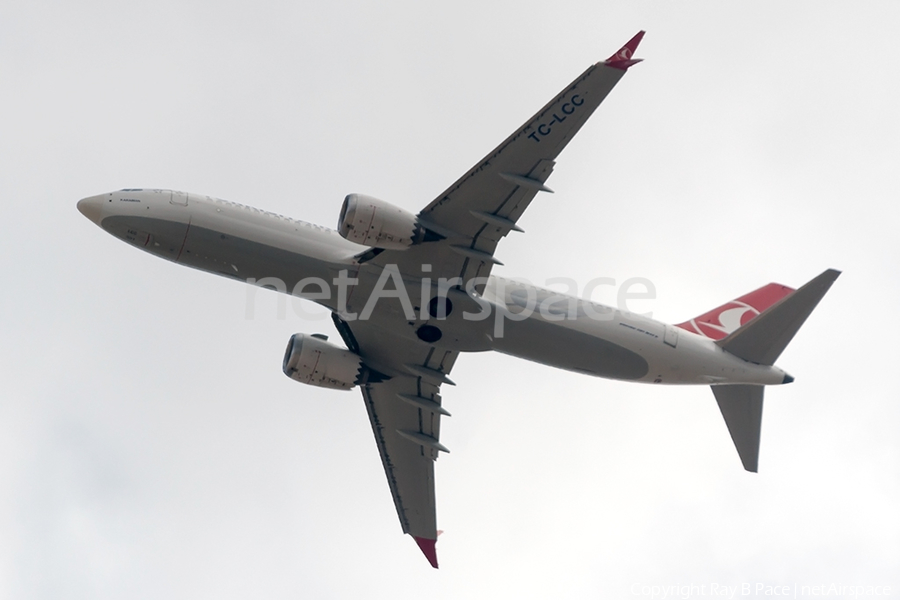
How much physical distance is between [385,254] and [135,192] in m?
10.1

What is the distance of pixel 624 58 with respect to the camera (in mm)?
32031

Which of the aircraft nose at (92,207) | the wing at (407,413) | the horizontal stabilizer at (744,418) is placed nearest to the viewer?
the aircraft nose at (92,207)

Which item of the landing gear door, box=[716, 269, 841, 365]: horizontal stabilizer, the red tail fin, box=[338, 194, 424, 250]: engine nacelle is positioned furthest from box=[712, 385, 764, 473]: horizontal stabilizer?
box=[338, 194, 424, 250]: engine nacelle

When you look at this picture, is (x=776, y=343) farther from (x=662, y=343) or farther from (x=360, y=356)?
(x=360, y=356)

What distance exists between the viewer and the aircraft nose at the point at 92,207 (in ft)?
125

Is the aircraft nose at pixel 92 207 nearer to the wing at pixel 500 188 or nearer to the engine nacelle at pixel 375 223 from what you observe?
the engine nacelle at pixel 375 223

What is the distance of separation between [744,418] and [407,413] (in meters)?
14.8

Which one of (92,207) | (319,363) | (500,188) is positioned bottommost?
(319,363)

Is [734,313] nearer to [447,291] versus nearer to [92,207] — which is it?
[447,291]

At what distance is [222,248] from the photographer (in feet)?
124

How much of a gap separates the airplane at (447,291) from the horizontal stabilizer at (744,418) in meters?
0.05


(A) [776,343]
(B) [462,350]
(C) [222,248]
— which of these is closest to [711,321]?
(A) [776,343]

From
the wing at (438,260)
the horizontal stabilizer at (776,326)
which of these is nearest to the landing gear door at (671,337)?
the horizontal stabilizer at (776,326)

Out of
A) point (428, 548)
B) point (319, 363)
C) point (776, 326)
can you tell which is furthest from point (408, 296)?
point (776, 326)
